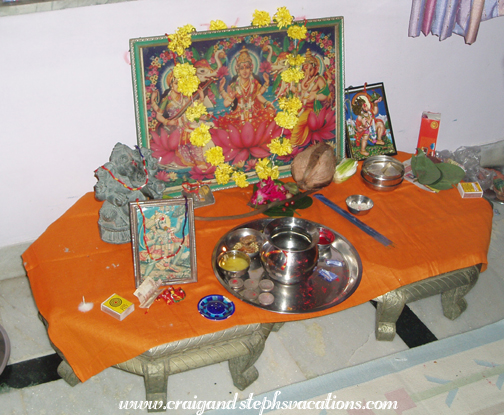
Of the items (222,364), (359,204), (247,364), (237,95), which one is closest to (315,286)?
(247,364)

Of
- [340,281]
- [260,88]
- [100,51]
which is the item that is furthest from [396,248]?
[100,51]

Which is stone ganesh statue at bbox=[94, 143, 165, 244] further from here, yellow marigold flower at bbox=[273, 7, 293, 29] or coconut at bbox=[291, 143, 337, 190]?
yellow marigold flower at bbox=[273, 7, 293, 29]

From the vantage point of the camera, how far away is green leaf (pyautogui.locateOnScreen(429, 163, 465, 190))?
8.11ft

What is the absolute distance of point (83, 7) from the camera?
1963 mm

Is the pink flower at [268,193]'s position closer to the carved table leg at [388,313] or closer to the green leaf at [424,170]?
the carved table leg at [388,313]

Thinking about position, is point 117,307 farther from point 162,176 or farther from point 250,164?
point 250,164

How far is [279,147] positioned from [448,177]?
36.8 inches

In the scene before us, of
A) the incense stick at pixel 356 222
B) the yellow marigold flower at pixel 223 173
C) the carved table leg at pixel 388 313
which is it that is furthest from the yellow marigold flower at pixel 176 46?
the carved table leg at pixel 388 313

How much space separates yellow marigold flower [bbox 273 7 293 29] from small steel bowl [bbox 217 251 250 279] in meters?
1.12

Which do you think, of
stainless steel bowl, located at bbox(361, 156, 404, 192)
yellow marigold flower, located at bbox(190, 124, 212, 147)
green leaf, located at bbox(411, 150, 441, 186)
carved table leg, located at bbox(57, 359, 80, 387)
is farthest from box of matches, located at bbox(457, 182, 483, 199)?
A: carved table leg, located at bbox(57, 359, 80, 387)

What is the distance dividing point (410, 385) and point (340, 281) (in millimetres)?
696

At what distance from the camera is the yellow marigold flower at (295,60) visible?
228 centimetres

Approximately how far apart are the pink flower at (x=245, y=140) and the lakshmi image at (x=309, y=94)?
13 centimetres

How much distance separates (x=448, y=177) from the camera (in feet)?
8.18
